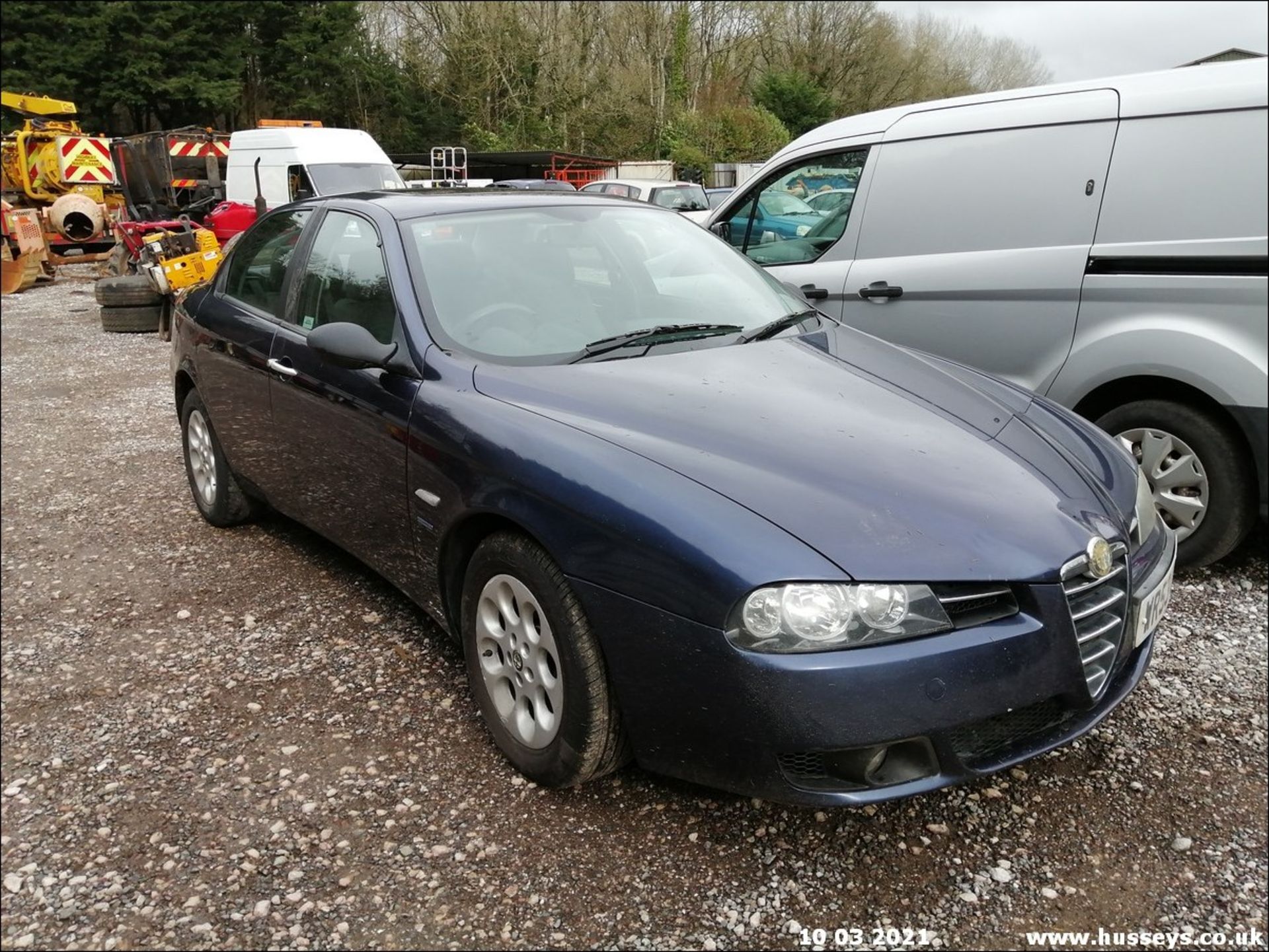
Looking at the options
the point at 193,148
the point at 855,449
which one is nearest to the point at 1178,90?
the point at 855,449

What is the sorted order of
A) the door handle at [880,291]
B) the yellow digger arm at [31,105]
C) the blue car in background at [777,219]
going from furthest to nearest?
1. the yellow digger arm at [31,105]
2. the blue car in background at [777,219]
3. the door handle at [880,291]

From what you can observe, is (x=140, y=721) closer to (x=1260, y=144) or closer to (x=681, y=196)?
(x=1260, y=144)

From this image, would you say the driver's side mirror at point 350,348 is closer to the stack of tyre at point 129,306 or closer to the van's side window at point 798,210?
the van's side window at point 798,210

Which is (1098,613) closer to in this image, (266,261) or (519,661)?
(519,661)

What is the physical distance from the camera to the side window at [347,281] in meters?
3.26

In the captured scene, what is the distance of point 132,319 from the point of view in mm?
10969

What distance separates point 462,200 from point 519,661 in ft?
6.13

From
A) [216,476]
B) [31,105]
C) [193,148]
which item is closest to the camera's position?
[216,476]

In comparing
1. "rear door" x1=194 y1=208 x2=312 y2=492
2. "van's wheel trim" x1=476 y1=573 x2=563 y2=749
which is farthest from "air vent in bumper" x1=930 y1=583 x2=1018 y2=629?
"rear door" x1=194 y1=208 x2=312 y2=492

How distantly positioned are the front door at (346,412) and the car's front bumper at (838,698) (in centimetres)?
105

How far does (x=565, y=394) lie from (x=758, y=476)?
68 centimetres

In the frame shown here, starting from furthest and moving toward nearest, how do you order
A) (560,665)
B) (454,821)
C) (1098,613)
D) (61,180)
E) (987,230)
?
(61,180) < (987,230) < (454,821) < (560,665) < (1098,613)

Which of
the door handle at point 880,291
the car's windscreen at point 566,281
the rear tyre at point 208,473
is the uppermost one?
the car's windscreen at point 566,281
